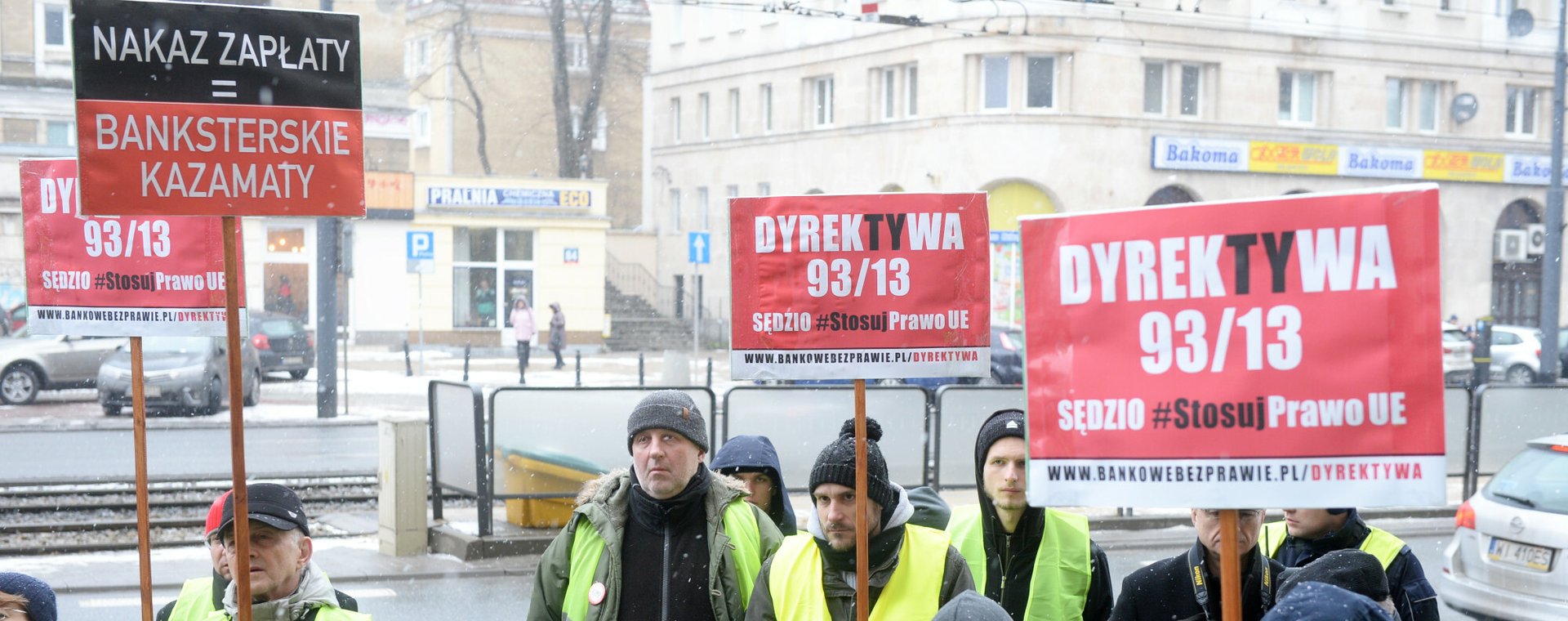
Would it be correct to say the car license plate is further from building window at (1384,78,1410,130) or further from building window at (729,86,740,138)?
building window at (729,86,740,138)

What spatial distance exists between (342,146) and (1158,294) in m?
2.48

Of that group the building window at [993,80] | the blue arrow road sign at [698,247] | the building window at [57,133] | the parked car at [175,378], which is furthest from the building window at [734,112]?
the parked car at [175,378]

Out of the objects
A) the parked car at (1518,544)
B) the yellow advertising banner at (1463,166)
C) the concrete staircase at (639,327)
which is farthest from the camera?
the concrete staircase at (639,327)

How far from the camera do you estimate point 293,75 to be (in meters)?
4.44

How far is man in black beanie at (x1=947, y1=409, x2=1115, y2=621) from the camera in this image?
179 inches

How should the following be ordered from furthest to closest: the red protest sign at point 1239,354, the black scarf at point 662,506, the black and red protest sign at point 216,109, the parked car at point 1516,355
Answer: the parked car at point 1516,355 → the black scarf at point 662,506 → the black and red protest sign at point 216,109 → the red protest sign at point 1239,354

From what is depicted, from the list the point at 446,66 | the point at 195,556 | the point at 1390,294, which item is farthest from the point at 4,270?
the point at 1390,294

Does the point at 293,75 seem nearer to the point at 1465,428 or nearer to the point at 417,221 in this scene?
the point at 1465,428

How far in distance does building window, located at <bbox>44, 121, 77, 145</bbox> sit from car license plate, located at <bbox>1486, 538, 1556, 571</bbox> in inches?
1563

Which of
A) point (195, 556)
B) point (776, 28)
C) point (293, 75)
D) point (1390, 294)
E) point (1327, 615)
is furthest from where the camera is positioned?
point (776, 28)

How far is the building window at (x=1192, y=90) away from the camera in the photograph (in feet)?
125

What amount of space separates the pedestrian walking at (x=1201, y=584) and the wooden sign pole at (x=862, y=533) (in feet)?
2.32

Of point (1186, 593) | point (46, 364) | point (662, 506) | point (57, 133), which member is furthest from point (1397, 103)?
point (662, 506)

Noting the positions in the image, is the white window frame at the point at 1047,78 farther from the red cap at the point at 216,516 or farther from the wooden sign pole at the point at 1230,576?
the wooden sign pole at the point at 1230,576
